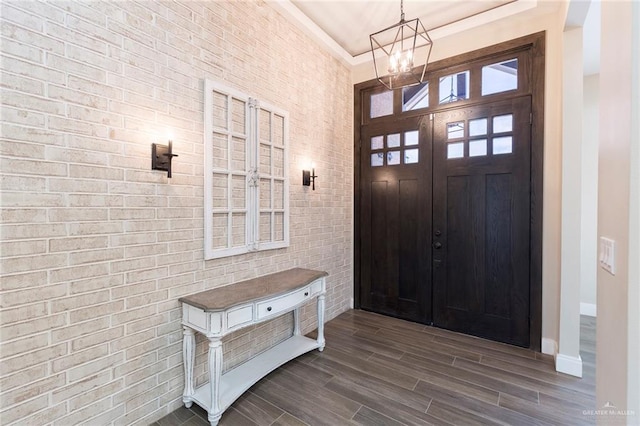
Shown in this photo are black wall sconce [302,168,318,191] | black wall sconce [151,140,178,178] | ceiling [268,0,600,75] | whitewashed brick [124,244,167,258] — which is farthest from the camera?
black wall sconce [302,168,318,191]

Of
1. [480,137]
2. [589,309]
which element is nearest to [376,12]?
[480,137]

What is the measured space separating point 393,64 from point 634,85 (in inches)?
52.9

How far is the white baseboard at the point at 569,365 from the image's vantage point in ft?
7.82

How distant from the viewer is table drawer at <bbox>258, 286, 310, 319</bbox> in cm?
214

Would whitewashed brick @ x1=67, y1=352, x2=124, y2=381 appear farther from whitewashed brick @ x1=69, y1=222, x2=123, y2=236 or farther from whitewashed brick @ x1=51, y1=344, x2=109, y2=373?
whitewashed brick @ x1=69, y1=222, x2=123, y2=236

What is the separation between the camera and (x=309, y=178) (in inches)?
126

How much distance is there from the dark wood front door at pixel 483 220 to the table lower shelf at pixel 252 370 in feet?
5.56

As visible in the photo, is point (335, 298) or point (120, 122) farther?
point (335, 298)

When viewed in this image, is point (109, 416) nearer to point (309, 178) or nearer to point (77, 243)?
point (77, 243)

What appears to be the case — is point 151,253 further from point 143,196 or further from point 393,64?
point 393,64

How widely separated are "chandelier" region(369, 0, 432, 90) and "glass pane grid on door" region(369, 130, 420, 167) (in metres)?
0.61

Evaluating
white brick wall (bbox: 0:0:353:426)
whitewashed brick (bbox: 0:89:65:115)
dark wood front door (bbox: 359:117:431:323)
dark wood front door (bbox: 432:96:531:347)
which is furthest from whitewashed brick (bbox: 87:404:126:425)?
dark wood front door (bbox: 432:96:531:347)

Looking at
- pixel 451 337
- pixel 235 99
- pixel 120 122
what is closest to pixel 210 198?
pixel 120 122

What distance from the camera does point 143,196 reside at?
1829mm
